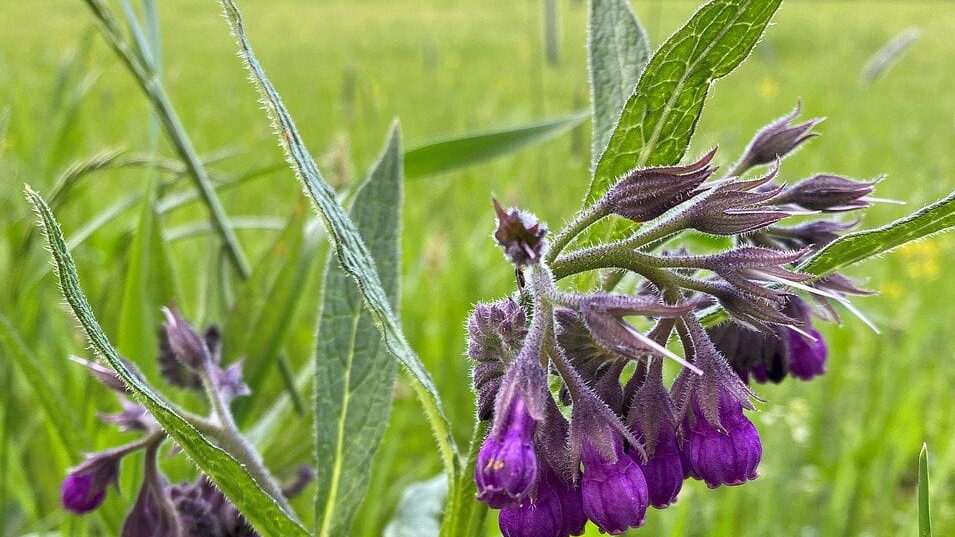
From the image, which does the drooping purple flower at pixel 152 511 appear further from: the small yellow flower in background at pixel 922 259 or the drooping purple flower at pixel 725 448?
the small yellow flower in background at pixel 922 259

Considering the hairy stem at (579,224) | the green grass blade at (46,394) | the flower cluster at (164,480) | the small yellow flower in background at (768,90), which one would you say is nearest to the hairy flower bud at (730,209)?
the hairy stem at (579,224)

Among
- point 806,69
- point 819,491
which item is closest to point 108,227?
point 819,491

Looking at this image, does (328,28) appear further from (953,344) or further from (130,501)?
(130,501)

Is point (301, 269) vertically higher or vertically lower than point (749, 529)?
higher

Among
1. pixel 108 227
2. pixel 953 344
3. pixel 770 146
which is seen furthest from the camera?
pixel 108 227

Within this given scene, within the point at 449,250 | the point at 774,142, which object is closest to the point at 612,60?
the point at 774,142

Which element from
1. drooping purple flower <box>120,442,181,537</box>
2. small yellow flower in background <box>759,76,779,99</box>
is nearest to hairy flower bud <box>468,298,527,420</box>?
drooping purple flower <box>120,442,181,537</box>
